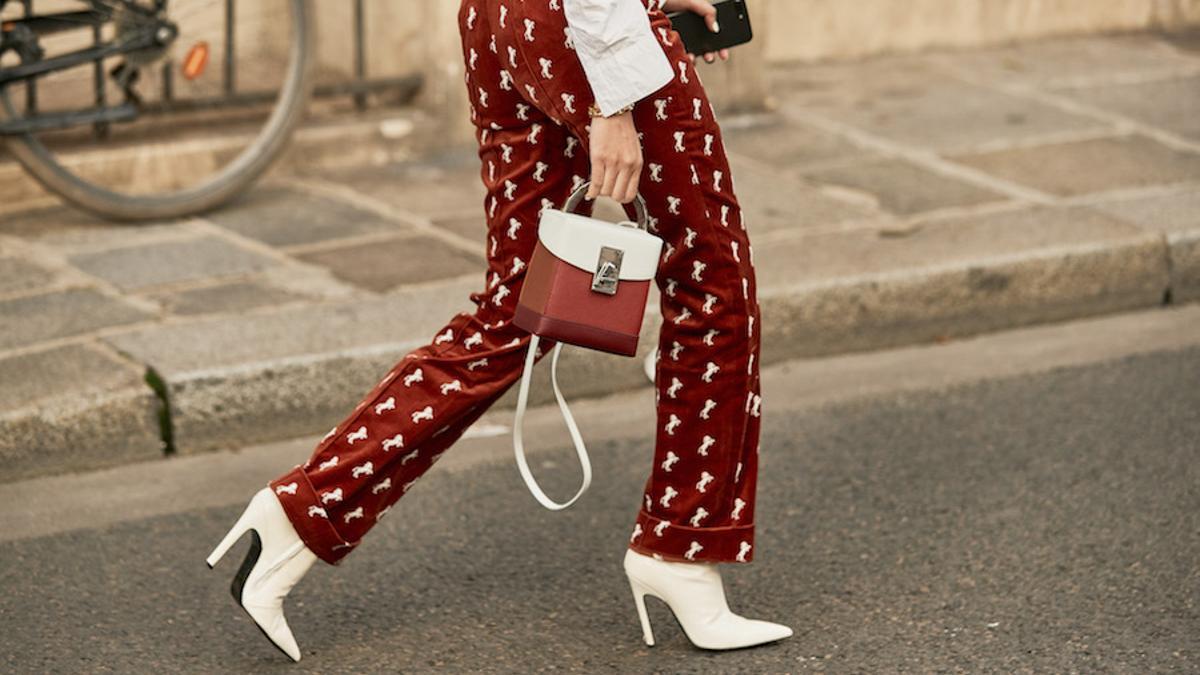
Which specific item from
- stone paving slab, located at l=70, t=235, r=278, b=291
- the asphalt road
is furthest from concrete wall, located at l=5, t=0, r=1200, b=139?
the asphalt road

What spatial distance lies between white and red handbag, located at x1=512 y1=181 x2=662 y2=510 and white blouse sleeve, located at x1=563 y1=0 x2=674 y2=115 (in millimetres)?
186

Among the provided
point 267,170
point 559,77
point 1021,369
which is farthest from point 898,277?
point 559,77

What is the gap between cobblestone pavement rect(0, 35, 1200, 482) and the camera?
3.94 meters

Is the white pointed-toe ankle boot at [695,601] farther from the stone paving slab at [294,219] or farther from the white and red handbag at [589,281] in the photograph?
the stone paving slab at [294,219]

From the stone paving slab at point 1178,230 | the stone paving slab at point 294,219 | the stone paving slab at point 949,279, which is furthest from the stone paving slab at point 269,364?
the stone paving slab at point 1178,230

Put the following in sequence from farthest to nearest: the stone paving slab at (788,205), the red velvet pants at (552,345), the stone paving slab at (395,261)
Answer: the stone paving slab at (788,205) < the stone paving slab at (395,261) < the red velvet pants at (552,345)

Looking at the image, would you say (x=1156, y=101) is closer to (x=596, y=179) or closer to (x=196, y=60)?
(x=196, y=60)

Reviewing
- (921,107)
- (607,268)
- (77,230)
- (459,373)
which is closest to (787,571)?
(459,373)

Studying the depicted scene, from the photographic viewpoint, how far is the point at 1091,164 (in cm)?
571

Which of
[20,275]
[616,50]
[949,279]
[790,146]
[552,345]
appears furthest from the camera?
[790,146]

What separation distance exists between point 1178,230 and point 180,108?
2978mm

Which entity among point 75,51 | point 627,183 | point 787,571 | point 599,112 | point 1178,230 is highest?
point 599,112

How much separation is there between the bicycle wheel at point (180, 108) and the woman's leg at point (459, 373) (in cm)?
237

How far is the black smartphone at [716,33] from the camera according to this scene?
9.86 feet
